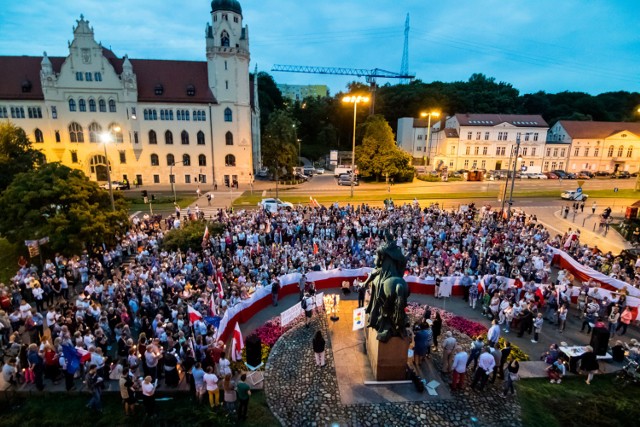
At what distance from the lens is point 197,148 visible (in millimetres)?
55438

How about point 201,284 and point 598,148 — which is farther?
point 598,148

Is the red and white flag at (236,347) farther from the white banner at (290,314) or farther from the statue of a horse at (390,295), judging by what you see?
the statue of a horse at (390,295)

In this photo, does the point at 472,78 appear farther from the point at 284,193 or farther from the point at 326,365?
the point at 326,365

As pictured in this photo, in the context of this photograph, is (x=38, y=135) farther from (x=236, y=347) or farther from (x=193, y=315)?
(x=236, y=347)

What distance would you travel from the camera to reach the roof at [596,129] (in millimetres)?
69688

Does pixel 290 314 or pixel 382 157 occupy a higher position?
pixel 382 157

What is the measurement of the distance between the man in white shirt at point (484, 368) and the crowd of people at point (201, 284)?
0.06 meters

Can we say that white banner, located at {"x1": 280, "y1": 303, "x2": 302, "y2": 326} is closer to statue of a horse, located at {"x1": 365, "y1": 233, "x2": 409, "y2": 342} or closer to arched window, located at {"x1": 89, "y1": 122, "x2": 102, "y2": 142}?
statue of a horse, located at {"x1": 365, "y1": 233, "x2": 409, "y2": 342}

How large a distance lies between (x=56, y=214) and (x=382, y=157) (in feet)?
147

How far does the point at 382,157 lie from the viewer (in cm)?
5672

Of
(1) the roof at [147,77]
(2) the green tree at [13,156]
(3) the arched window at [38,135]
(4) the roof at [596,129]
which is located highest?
(1) the roof at [147,77]

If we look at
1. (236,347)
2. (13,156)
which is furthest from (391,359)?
(13,156)

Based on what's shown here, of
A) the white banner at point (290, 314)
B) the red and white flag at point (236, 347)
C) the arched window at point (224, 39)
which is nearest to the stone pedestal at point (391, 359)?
the white banner at point (290, 314)

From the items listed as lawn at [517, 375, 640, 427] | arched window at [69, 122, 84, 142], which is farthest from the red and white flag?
arched window at [69, 122, 84, 142]
